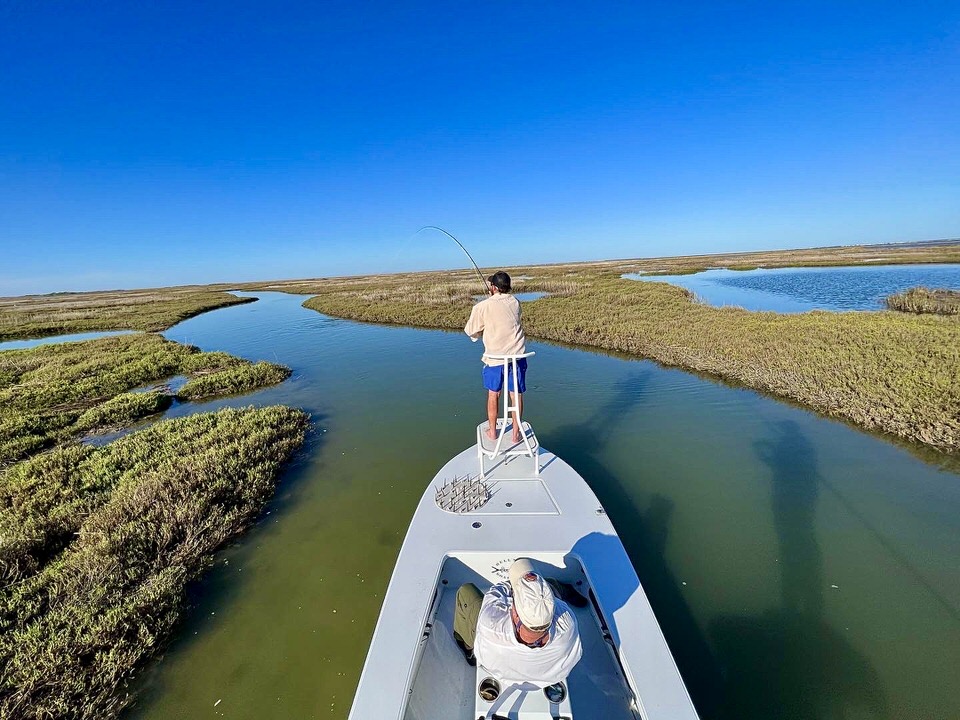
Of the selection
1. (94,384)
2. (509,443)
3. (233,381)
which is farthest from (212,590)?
(94,384)

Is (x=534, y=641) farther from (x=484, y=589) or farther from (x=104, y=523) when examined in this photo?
(x=104, y=523)

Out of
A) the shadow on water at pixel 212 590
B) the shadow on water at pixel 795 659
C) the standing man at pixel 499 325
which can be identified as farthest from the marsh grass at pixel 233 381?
the shadow on water at pixel 795 659

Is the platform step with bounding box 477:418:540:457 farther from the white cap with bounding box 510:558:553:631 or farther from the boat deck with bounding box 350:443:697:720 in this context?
the white cap with bounding box 510:558:553:631

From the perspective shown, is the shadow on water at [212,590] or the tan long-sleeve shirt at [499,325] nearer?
the shadow on water at [212,590]

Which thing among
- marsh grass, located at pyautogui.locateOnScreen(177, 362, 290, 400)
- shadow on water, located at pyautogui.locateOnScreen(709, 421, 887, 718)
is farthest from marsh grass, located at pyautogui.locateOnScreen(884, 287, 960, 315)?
marsh grass, located at pyautogui.locateOnScreen(177, 362, 290, 400)

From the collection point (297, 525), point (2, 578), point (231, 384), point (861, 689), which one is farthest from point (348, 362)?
point (861, 689)

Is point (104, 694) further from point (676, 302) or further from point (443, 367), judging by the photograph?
point (676, 302)

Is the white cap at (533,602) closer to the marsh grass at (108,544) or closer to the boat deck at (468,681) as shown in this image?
the boat deck at (468,681)
